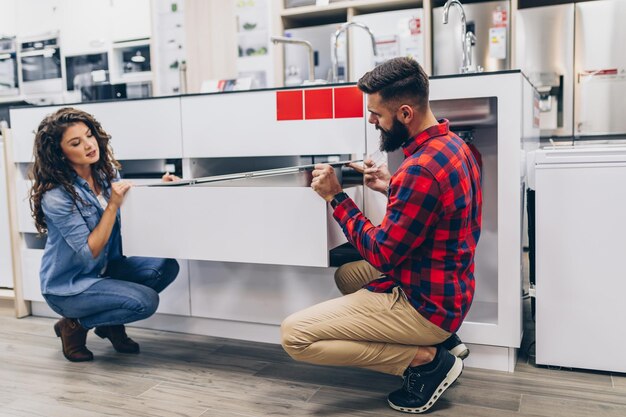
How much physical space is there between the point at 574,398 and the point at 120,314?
1389 millimetres

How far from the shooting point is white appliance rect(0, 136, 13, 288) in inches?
105

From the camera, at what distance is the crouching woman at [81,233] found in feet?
6.32

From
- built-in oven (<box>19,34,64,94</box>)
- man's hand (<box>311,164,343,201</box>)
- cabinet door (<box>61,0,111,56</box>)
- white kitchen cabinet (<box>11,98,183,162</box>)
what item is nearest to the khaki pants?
man's hand (<box>311,164,343,201</box>)

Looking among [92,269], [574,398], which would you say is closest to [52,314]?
[92,269]

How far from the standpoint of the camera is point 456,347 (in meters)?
1.67

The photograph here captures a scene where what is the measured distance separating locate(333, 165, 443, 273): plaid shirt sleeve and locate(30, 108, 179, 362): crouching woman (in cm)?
83

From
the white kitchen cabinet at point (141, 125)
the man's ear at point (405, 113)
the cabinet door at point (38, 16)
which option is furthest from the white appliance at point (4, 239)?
the cabinet door at point (38, 16)

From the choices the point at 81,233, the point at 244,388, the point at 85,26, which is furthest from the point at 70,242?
the point at 85,26

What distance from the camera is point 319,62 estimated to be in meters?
3.99

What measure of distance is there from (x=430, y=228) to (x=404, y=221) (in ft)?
0.30

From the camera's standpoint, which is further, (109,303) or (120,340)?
(120,340)

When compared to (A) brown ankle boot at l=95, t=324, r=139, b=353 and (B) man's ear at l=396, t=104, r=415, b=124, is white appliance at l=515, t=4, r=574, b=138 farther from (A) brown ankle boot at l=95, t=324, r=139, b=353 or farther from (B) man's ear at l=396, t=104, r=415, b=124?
(A) brown ankle boot at l=95, t=324, r=139, b=353

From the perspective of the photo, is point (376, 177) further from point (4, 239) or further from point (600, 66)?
point (600, 66)

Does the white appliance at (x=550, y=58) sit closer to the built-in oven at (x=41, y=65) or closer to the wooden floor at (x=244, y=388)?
the wooden floor at (x=244, y=388)
